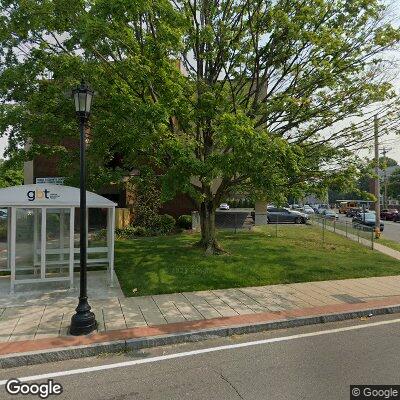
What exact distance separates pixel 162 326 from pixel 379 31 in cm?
1074

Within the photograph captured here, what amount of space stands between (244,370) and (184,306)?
2818mm

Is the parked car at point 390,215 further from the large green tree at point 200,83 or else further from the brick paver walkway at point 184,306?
the brick paver walkway at point 184,306

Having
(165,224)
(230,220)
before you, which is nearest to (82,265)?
(165,224)

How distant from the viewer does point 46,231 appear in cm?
930

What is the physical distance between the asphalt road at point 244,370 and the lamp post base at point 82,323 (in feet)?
2.31

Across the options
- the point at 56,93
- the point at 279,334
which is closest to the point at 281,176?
the point at 279,334

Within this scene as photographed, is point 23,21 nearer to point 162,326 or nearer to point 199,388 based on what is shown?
point 162,326

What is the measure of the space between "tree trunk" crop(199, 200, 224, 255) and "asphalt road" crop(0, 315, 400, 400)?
6.81 m

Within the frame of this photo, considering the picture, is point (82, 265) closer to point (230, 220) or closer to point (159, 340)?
point (159, 340)

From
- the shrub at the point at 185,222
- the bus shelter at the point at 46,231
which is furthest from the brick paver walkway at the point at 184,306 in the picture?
the shrub at the point at 185,222

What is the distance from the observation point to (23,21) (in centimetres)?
909

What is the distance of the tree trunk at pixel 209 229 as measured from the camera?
513 inches

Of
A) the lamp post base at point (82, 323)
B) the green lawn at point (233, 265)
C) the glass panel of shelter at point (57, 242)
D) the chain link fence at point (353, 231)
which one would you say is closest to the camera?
the lamp post base at point (82, 323)

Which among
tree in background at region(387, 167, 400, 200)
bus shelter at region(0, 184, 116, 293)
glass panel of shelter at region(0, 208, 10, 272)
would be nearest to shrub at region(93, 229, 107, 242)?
bus shelter at region(0, 184, 116, 293)
